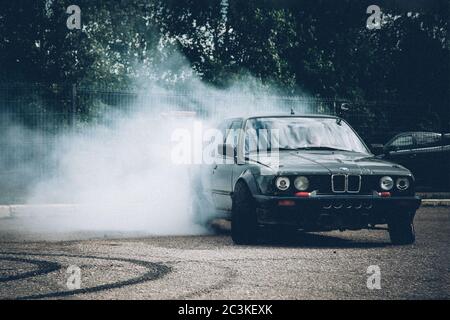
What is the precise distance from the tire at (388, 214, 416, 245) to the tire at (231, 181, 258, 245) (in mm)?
1520

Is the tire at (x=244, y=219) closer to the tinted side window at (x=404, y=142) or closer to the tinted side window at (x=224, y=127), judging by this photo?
the tinted side window at (x=224, y=127)

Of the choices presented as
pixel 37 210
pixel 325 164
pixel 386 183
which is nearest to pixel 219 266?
pixel 325 164

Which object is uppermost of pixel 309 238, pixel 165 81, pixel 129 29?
pixel 129 29

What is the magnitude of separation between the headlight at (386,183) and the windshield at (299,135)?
1.11 m

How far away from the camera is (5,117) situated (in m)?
18.2

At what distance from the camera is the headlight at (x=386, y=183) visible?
923 cm

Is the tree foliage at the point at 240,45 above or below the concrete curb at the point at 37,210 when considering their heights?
above

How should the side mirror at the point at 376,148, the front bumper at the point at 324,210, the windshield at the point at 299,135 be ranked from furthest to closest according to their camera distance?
1. the side mirror at the point at 376,148
2. the windshield at the point at 299,135
3. the front bumper at the point at 324,210

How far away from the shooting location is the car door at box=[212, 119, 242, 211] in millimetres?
10234

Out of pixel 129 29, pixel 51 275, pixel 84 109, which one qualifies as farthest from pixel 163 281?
pixel 129 29

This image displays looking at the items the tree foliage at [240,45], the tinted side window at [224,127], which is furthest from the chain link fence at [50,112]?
the tree foliage at [240,45]

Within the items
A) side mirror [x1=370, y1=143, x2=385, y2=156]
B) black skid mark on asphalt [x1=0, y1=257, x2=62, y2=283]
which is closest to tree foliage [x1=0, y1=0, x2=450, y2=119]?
side mirror [x1=370, y1=143, x2=385, y2=156]
